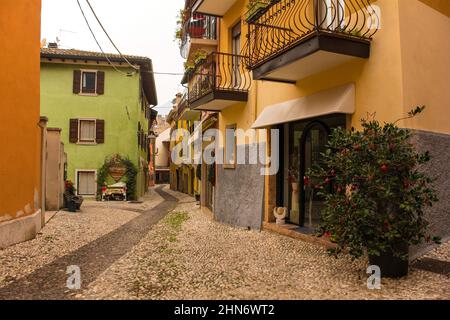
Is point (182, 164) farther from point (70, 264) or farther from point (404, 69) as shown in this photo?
point (404, 69)

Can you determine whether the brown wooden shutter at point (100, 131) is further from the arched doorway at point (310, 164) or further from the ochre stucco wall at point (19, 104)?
the arched doorway at point (310, 164)

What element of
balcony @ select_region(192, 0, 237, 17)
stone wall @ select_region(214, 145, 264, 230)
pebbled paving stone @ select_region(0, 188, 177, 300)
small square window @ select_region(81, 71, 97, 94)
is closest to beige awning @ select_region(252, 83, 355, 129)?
stone wall @ select_region(214, 145, 264, 230)

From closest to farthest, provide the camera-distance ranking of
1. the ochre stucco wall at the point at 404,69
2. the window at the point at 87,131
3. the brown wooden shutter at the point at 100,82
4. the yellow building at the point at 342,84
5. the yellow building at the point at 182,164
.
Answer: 1. the ochre stucco wall at the point at 404,69
2. the yellow building at the point at 342,84
3. the window at the point at 87,131
4. the brown wooden shutter at the point at 100,82
5. the yellow building at the point at 182,164

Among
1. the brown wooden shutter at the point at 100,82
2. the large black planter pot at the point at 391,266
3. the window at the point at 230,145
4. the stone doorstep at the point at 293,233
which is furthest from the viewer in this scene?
the brown wooden shutter at the point at 100,82

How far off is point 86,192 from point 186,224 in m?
13.2

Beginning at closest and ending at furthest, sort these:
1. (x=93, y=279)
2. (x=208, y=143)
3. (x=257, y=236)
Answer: (x=93, y=279), (x=257, y=236), (x=208, y=143)

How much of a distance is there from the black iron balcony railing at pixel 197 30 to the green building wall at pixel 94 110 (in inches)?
354

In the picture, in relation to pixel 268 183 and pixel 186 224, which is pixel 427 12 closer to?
pixel 268 183

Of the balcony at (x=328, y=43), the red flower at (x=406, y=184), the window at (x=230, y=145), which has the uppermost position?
the balcony at (x=328, y=43)

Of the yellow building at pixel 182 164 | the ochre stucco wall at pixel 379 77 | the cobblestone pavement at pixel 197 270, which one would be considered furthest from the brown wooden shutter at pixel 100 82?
the ochre stucco wall at pixel 379 77

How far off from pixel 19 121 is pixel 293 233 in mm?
6737

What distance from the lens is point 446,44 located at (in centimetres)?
723

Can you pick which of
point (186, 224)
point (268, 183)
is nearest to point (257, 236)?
point (268, 183)

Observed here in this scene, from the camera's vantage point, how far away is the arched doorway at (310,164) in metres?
8.84
